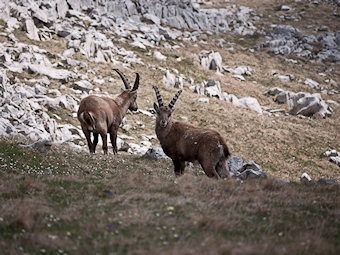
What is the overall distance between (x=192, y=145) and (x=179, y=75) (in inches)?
1081

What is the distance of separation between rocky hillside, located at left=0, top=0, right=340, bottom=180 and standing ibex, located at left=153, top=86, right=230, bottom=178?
161 inches

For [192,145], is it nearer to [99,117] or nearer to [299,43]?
[99,117]

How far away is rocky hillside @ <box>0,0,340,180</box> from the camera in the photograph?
2214 centimetres

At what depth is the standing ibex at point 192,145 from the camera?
34.6 ft

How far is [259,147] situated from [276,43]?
129 feet

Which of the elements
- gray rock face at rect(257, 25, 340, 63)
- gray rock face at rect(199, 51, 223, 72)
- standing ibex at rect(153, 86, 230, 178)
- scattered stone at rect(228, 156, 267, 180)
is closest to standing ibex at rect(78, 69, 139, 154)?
standing ibex at rect(153, 86, 230, 178)

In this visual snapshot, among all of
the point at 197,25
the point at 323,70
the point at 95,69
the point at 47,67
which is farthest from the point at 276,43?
the point at 47,67

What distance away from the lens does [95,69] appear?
31797 millimetres

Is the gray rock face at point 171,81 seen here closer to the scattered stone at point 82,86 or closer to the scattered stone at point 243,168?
the scattered stone at point 82,86

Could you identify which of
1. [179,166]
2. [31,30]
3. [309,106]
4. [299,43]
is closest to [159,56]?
[31,30]

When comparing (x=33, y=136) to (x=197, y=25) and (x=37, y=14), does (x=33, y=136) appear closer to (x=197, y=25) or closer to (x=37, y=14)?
(x=37, y=14)

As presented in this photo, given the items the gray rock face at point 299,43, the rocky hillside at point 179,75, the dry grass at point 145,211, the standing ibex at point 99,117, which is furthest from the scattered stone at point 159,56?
the dry grass at point 145,211

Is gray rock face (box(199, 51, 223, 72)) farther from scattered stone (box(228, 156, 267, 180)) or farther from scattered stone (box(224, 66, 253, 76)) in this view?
scattered stone (box(228, 156, 267, 180))

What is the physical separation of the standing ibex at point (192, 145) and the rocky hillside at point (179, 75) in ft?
13.4
